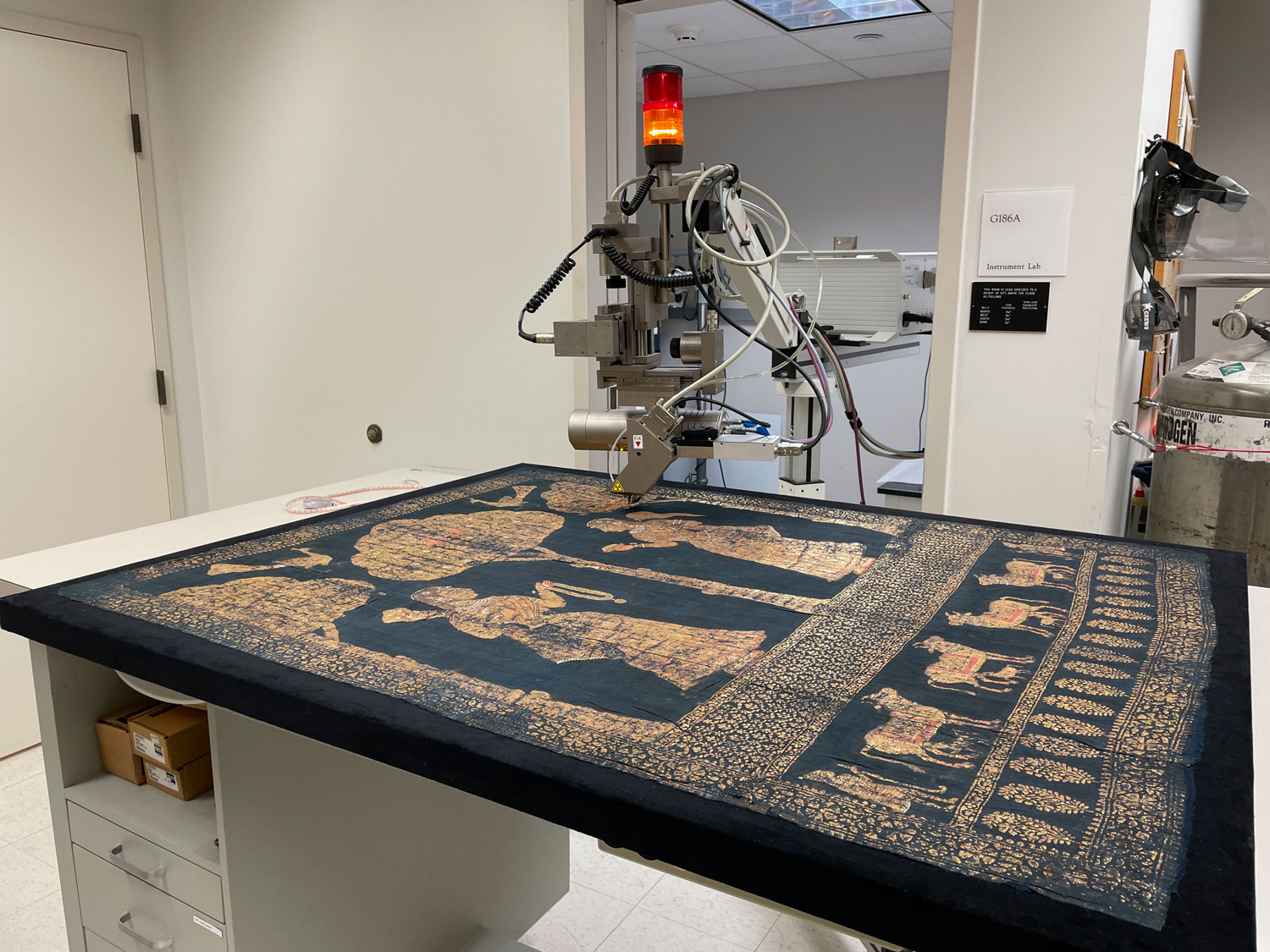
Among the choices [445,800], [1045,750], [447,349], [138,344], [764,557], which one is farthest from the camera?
[138,344]

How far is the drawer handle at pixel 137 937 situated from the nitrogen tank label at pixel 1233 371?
2328mm

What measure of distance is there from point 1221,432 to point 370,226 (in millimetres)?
2402

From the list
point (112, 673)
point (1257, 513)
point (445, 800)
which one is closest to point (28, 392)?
point (112, 673)

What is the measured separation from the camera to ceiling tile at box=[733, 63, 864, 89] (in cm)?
473

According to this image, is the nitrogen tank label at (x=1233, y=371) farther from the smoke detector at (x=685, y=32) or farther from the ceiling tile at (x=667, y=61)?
the ceiling tile at (x=667, y=61)

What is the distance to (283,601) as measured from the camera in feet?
3.75

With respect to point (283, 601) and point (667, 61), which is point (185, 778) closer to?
point (283, 601)

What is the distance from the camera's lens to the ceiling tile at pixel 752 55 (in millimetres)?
4214

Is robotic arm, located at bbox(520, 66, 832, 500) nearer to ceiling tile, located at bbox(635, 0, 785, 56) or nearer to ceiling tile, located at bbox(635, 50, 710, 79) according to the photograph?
ceiling tile, located at bbox(635, 0, 785, 56)

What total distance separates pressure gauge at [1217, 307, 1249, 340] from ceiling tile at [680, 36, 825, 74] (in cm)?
269

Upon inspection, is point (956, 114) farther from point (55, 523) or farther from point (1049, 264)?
point (55, 523)

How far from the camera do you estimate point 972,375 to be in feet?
6.68

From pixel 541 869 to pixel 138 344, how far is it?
2.38m

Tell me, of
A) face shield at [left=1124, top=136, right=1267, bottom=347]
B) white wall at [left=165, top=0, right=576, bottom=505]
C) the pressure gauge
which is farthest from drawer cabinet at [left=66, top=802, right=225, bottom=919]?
the pressure gauge
